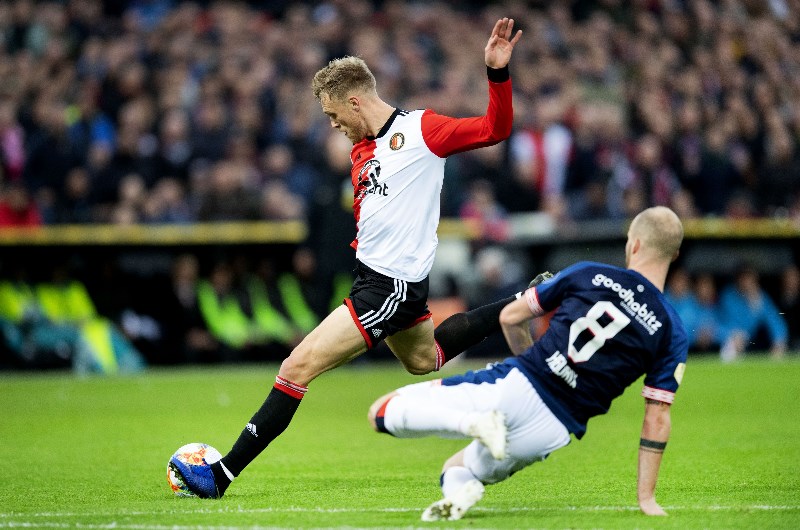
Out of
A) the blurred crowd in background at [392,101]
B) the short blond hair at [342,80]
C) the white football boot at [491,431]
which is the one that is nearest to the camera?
the white football boot at [491,431]

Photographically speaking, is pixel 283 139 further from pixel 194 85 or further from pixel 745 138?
pixel 745 138

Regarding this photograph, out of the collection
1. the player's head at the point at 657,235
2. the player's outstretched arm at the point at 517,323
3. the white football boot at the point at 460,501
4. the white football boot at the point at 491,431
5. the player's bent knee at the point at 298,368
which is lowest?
the white football boot at the point at 460,501

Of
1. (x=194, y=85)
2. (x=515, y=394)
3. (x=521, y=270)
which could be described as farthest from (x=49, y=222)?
(x=515, y=394)

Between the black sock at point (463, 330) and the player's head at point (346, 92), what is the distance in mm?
1348

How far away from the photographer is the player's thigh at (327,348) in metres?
7.25

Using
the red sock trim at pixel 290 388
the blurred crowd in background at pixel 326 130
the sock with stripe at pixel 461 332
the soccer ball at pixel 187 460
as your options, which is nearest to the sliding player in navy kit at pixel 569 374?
the red sock trim at pixel 290 388

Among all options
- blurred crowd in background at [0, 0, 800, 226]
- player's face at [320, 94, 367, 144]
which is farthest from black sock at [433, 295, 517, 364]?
blurred crowd in background at [0, 0, 800, 226]

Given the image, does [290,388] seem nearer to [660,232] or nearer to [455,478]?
[455,478]

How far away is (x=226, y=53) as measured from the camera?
21.6 meters

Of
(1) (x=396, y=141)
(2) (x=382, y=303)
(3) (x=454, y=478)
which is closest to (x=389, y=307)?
(2) (x=382, y=303)

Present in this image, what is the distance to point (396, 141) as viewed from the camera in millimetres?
7426

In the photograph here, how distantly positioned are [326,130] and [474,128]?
44.5ft

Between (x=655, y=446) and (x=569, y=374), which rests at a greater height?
(x=569, y=374)

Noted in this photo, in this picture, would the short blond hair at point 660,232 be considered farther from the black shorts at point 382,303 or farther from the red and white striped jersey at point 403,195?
the black shorts at point 382,303
